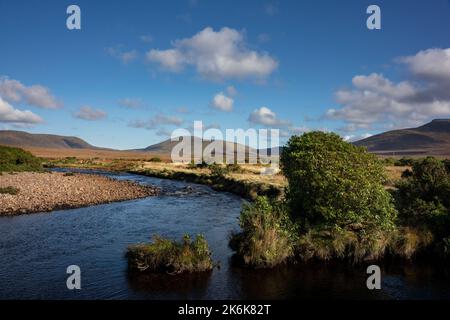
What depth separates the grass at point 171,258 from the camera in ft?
77.7

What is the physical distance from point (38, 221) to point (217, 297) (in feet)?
79.6

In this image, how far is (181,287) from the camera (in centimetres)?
2175

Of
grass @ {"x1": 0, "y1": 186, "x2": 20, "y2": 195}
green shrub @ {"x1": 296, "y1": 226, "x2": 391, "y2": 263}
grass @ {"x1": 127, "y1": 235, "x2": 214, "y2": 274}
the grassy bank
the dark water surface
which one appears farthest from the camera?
the grassy bank

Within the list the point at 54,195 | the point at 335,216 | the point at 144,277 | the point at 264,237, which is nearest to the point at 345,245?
the point at 335,216

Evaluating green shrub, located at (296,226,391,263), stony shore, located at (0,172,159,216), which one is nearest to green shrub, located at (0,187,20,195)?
stony shore, located at (0,172,159,216)

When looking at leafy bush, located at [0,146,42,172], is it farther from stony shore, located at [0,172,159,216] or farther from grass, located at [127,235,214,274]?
grass, located at [127,235,214,274]

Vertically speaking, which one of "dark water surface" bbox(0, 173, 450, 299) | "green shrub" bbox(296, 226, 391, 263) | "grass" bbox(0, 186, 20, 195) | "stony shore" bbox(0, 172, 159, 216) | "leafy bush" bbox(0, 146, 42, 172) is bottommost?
"dark water surface" bbox(0, 173, 450, 299)

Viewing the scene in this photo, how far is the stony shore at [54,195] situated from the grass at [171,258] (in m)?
23.1

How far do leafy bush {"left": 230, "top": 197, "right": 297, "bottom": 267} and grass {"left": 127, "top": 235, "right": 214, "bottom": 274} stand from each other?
115 inches

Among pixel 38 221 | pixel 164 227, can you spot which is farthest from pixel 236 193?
pixel 38 221

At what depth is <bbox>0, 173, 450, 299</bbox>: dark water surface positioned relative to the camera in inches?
833

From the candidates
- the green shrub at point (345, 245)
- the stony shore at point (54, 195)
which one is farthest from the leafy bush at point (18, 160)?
the green shrub at point (345, 245)
